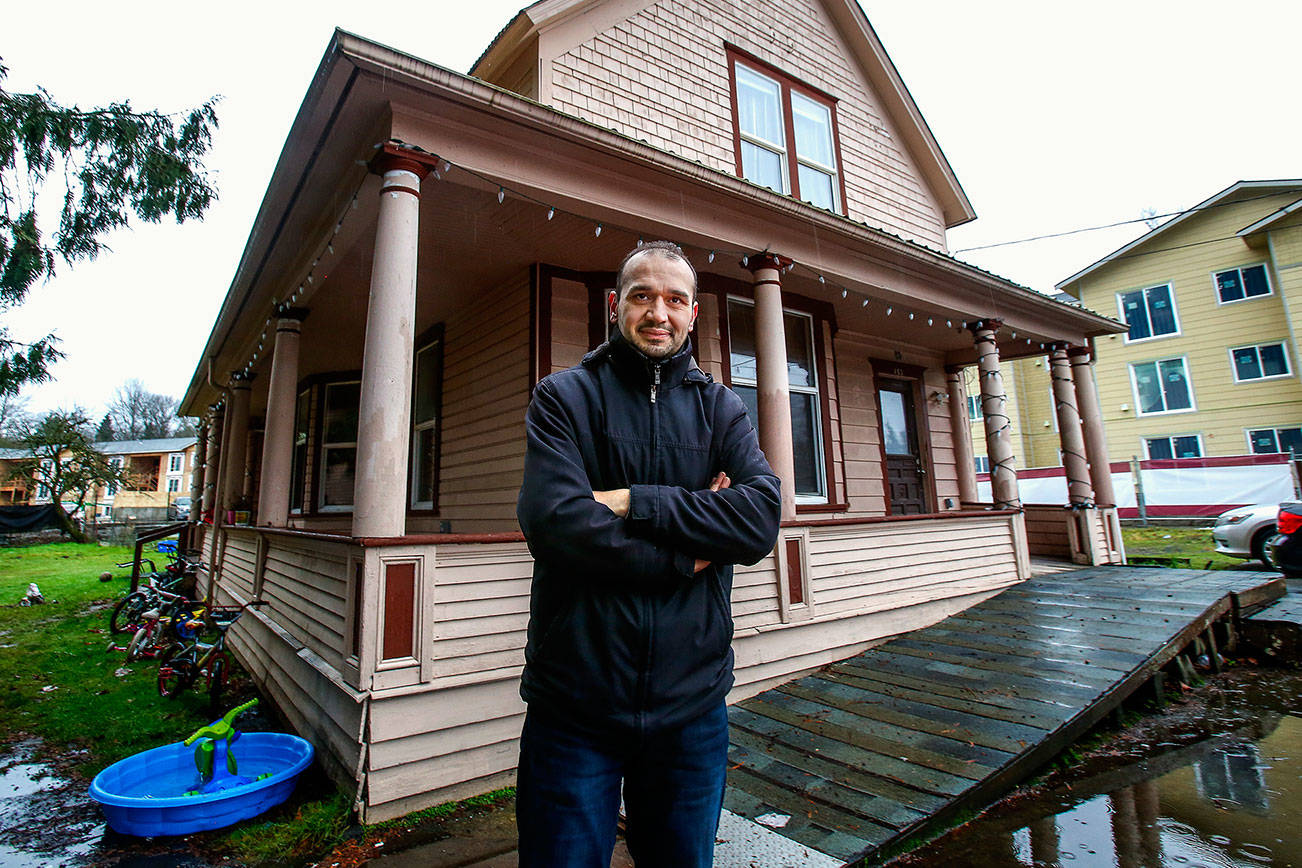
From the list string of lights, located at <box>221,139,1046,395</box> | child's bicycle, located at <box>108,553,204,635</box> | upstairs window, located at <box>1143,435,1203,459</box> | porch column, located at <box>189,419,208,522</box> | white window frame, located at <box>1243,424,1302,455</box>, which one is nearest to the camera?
string of lights, located at <box>221,139,1046,395</box>

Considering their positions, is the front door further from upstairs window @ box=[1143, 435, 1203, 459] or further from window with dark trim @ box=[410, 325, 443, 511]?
upstairs window @ box=[1143, 435, 1203, 459]

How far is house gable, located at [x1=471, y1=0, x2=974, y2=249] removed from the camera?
5648mm

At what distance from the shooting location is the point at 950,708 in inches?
148

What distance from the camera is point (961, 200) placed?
8.94m

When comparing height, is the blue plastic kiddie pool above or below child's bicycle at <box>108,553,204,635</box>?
below

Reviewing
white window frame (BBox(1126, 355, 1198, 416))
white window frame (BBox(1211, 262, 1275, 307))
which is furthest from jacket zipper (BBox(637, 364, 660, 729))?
white window frame (BBox(1211, 262, 1275, 307))

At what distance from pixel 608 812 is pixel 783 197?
487 centimetres

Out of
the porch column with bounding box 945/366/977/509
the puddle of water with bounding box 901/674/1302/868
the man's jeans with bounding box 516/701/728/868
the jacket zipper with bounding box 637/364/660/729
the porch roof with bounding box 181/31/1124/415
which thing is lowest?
the puddle of water with bounding box 901/674/1302/868

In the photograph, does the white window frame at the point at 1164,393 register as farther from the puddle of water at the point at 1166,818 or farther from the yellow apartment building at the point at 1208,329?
the puddle of water at the point at 1166,818

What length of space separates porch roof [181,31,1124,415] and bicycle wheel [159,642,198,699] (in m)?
3.40

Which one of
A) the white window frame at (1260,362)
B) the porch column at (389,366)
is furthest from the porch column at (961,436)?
the white window frame at (1260,362)

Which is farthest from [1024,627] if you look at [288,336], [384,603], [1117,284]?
[1117,284]

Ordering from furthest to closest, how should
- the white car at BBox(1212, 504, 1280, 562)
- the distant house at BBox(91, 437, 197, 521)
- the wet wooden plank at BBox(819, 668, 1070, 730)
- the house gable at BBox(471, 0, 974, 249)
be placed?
the distant house at BBox(91, 437, 197, 521) → the white car at BBox(1212, 504, 1280, 562) → the house gable at BBox(471, 0, 974, 249) → the wet wooden plank at BBox(819, 668, 1070, 730)

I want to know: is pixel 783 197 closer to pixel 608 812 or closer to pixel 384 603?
pixel 384 603
